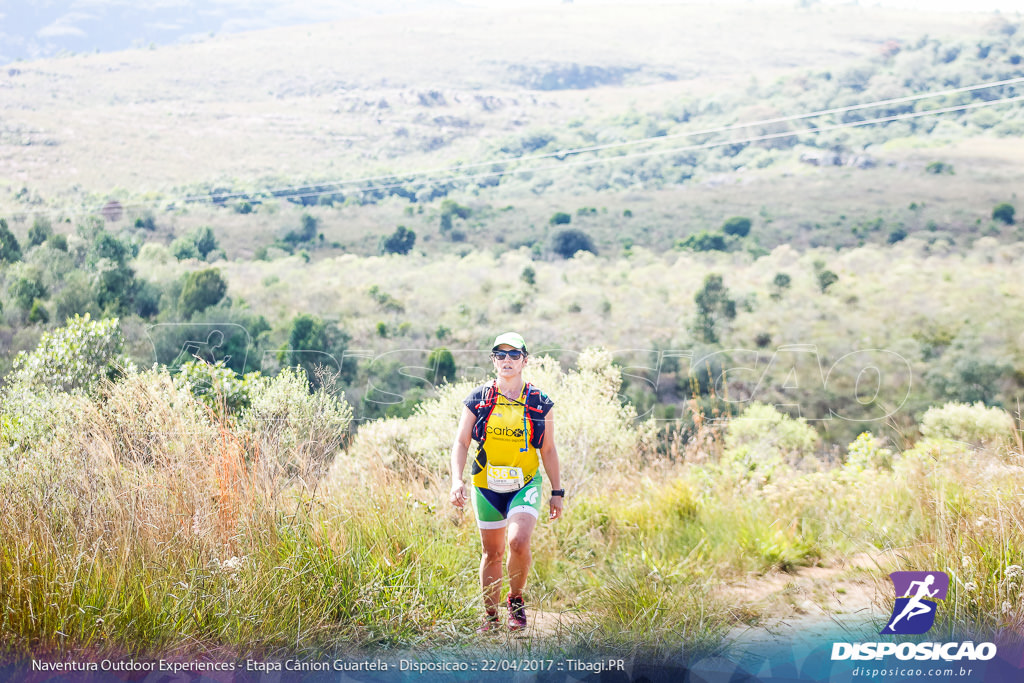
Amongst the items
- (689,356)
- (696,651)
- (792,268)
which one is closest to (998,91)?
(792,268)

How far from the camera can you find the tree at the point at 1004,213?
3047cm

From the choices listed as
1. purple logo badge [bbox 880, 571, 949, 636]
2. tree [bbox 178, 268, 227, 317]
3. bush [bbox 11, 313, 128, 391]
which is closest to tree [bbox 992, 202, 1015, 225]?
tree [bbox 178, 268, 227, 317]

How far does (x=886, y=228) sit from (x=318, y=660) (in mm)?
33608

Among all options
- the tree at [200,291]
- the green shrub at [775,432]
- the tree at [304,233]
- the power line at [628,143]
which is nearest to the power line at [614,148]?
the power line at [628,143]

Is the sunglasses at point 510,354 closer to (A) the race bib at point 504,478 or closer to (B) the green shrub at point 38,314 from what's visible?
(A) the race bib at point 504,478

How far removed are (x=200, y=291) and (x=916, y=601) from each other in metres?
21.2

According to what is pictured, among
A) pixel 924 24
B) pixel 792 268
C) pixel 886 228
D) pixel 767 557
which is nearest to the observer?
pixel 767 557

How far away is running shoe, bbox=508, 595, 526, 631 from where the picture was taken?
10.0 feet

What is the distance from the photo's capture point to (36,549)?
9.27ft

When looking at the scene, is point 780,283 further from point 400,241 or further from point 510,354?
point 510,354

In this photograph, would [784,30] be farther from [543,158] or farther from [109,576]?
[109,576]

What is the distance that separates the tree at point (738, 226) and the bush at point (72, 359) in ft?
86.0

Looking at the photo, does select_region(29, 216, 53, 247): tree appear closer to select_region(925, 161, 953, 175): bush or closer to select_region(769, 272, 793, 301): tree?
select_region(769, 272, 793, 301): tree

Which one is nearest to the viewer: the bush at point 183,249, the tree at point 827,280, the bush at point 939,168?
the bush at point 183,249
